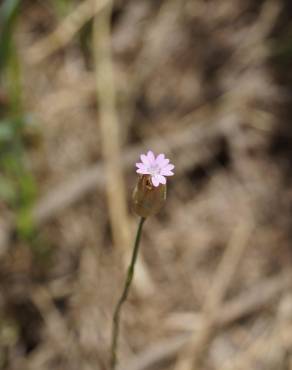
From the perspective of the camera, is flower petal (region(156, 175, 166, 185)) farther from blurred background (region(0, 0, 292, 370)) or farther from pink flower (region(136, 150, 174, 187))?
blurred background (region(0, 0, 292, 370))

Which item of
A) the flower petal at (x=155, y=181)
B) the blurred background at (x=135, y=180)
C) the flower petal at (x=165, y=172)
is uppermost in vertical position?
the blurred background at (x=135, y=180)

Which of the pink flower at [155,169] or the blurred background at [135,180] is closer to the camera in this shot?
the pink flower at [155,169]

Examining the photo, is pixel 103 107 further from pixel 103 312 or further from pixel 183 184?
pixel 103 312

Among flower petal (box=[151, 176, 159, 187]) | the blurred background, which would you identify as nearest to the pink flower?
flower petal (box=[151, 176, 159, 187])

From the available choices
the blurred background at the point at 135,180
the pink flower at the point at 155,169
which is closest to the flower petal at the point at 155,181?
the pink flower at the point at 155,169

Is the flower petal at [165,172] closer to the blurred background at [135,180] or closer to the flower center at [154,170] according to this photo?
the flower center at [154,170]

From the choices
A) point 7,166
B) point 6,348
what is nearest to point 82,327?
point 6,348

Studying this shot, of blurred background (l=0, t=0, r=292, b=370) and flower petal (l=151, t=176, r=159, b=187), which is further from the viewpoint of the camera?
blurred background (l=0, t=0, r=292, b=370)

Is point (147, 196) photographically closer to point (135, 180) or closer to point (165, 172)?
point (165, 172)
